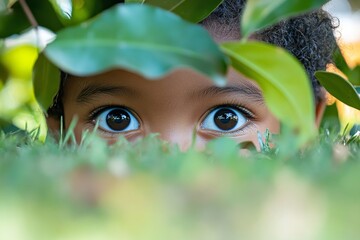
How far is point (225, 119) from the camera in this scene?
33.2 inches

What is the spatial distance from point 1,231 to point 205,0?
0.48m

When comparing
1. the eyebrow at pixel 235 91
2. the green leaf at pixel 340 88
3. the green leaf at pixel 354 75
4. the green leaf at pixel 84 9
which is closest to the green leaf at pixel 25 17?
the green leaf at pixel 84 9

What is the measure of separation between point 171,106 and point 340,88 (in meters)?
0.25

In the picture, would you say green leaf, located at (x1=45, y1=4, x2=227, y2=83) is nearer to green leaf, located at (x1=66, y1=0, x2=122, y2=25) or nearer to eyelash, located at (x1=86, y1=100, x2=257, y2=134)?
green leaf, located at (x1=66, y1=0, x2=122, y2=25)

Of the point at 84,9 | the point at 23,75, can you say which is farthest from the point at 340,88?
the point at 23,75

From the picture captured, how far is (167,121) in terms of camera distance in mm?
787

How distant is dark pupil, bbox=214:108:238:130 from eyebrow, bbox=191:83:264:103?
0.03m

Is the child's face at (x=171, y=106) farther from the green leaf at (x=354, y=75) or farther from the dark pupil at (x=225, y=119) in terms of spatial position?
the green leaf at (x=354, y=75)

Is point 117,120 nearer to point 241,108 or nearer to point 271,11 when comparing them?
point 241,108

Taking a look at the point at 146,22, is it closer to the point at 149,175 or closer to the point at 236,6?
the point at 149,175

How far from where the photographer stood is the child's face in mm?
789

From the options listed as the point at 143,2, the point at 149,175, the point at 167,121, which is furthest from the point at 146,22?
the point at 167,121

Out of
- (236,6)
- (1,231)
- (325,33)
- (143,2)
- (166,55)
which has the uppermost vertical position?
(325,33)

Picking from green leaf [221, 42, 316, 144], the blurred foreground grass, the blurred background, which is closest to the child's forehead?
the blurred background
